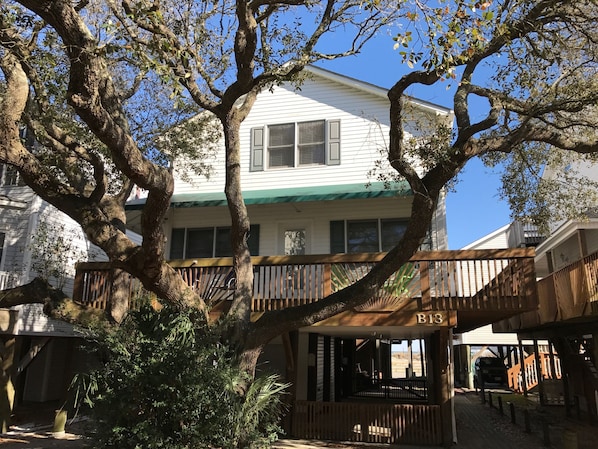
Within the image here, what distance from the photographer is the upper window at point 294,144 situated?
14.8m

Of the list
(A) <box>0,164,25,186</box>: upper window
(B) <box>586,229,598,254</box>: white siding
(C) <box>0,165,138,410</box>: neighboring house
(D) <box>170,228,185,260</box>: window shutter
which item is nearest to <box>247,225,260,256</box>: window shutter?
(D) <box>170,228,185,260</box>: window shutter

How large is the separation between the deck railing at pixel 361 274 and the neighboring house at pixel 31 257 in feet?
9.50

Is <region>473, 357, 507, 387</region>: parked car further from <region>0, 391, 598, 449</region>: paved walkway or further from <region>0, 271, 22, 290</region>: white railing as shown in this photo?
<region>0, 271, 22, 290</region>: white railing

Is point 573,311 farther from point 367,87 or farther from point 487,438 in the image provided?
point 367,87

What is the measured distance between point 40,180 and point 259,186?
7862 millimetres

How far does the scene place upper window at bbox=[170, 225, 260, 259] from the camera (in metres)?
15.0

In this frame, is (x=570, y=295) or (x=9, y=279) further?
(x=9, y=279)

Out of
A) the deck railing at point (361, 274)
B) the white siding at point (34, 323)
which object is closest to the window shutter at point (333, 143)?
the deck railing at point (361, 274)

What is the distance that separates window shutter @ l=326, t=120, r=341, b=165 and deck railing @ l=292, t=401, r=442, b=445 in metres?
6.58

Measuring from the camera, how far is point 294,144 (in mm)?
15117

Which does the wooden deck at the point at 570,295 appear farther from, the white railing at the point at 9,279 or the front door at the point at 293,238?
the white railing at the point at 9,279

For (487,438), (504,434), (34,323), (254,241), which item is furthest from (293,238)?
(34,323)

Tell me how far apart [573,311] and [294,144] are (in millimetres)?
8411

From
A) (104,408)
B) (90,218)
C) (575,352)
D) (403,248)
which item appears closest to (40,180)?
(90,218)
